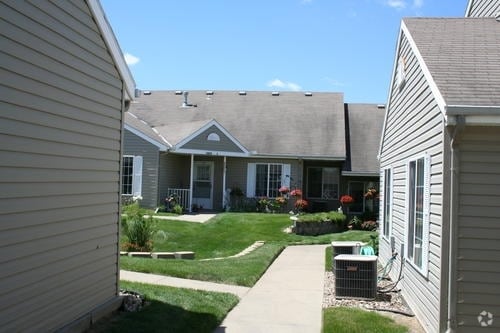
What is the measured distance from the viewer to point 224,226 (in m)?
20.7

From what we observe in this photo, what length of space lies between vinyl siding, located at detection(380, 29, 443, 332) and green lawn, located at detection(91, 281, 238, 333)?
9.20 feet

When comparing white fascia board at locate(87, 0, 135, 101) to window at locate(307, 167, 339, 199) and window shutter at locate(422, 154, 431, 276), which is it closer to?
window shutter at locate(422, 154, 431, 276)

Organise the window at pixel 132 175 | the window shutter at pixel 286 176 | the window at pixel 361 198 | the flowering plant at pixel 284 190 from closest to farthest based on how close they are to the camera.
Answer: the window at pixel 132 175
the flowering plant at pixel 284 190
the window at pixel 361 198
the window shutter at pixel 286 176

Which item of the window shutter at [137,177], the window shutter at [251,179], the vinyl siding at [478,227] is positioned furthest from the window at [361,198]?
the vinyl siding at [478,227]

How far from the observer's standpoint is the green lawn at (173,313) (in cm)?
709

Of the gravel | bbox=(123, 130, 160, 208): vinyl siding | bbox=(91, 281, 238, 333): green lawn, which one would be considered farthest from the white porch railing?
bbox=(91, 281, 238, 333): green lawn

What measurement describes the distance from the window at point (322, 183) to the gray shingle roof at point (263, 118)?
1.47 metres

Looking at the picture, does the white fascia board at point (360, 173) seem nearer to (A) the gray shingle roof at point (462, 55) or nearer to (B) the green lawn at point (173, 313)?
(A) the gray shingle roof at point (462, 55)

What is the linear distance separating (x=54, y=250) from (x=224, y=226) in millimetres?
14610

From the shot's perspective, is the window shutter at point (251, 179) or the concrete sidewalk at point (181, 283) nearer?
the concrete sidewalk at point (181, 283)

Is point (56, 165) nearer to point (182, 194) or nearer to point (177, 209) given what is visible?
point (177, 209)

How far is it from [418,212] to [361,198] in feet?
61.0

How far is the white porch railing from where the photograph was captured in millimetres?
24839

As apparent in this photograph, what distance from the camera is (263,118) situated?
29609mm
